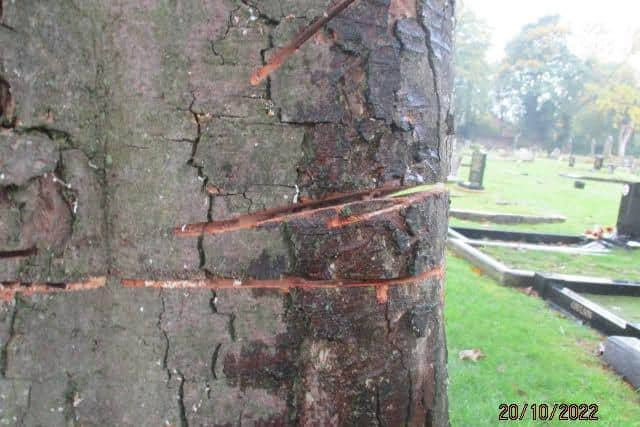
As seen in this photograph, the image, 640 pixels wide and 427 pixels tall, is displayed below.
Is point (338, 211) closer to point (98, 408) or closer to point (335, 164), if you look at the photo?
point (335, 164)

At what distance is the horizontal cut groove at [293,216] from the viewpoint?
89 cm

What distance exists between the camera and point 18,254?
0.85 metres

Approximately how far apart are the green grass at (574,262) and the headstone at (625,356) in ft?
10.7

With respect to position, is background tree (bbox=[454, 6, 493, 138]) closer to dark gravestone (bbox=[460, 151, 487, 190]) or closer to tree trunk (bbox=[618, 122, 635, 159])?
tree trunk (bbox=[618, 122, 635, 159])

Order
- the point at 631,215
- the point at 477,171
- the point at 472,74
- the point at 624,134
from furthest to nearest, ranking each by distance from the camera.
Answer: the point at 472,74 → the point at 624,134 → the point at 477,171 → the point at 631,215

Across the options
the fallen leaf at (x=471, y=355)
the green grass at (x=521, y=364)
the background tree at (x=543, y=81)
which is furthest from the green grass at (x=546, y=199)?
the background tree at (x=543, y=81)

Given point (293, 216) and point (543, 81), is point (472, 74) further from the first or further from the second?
point (293, 216)

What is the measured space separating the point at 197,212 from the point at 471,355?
4.31 m

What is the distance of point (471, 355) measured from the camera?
4719mm

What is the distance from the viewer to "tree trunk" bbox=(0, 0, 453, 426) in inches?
33.2

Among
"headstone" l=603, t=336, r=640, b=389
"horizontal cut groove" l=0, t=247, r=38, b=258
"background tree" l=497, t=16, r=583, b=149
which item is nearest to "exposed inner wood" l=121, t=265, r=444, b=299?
"horizontal cut groove" l=0, t=247, r=38, b=258

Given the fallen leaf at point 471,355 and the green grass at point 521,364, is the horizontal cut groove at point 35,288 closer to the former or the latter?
the green grass at point 521,364

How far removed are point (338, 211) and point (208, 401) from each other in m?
0.39

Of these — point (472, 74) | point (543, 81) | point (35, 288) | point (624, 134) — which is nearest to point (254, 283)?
point (35, 288)
